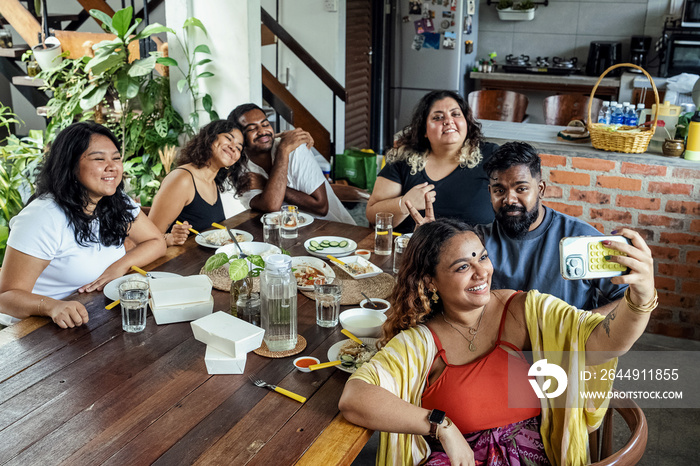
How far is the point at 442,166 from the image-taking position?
3082 millimetres

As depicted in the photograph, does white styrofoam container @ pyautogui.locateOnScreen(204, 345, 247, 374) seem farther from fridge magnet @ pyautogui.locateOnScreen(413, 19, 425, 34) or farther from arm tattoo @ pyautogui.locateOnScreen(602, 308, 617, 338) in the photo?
fridge magnet @ pyautogui.locateOnScreen(413, 19, 425, 34)

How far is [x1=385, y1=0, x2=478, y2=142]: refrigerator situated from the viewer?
6590mm

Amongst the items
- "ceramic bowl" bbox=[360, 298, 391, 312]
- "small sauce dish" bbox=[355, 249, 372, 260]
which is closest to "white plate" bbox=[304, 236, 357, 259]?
"small sauce dish" bbox=[355, 249, 372, 260]

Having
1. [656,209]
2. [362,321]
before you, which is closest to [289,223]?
[362,321]

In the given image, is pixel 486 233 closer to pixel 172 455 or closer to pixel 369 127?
pixel 172 455

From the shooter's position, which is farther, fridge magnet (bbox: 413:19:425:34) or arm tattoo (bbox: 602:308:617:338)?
fridge magnet (bbox: 413:19:425:34)

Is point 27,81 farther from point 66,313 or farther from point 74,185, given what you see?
point 66,313

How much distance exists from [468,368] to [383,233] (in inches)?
41.3

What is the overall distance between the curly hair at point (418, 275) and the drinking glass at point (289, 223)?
1161 mm

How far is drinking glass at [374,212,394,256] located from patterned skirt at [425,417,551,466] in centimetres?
111

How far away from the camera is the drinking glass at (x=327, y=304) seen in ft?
6.80

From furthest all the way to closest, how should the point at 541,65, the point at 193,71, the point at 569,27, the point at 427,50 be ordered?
the point at 569,27 → the point at 541,65 → the point at 427,50 → the point at 193,71

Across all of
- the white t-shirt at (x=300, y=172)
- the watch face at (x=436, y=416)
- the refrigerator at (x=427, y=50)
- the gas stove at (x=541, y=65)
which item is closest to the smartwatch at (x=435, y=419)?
the watch face at (x=436, y=416)

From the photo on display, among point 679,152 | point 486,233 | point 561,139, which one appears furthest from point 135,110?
point 679,152
